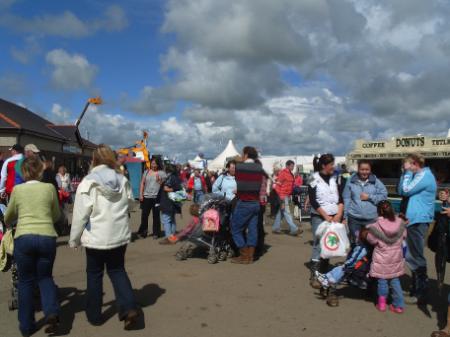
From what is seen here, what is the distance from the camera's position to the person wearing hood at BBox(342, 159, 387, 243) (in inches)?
218

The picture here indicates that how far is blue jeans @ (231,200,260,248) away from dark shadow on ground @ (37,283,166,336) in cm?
187

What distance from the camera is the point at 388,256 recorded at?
15.4 feet

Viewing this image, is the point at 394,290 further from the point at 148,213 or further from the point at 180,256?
the point at 148,213

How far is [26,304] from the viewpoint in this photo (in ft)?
12.7

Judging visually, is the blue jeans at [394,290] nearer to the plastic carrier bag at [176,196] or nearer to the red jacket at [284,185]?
the plastic carrier bag at [176,196]

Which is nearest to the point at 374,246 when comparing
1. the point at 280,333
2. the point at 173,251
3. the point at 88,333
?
the point at 280,333

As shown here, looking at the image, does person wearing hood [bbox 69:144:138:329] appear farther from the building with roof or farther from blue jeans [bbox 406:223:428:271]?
the building with roof

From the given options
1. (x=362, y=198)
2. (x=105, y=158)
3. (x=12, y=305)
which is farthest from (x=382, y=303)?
(x=12, y=305)

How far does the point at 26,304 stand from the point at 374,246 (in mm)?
3817

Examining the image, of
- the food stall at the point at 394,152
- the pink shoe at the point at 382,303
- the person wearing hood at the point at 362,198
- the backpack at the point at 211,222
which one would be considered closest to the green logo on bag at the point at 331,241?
the person wearing hood at the point at 362,198

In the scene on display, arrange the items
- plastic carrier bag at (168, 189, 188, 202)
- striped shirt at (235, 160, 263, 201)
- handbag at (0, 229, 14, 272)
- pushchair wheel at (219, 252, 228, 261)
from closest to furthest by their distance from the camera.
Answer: handbag at (0, 229, 14, 272) < striped shirt at (235, 160, 263, 201) < pushchair wheel at (219, 252, 228, 261) < plastic carrier bag at (168, 189, 188, 202)

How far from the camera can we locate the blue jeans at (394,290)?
15.4 ft

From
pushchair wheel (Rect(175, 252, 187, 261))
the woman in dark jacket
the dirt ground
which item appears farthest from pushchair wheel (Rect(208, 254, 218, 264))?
the woman in dark jacket

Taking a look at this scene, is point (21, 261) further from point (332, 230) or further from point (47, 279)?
point (332, 230)
